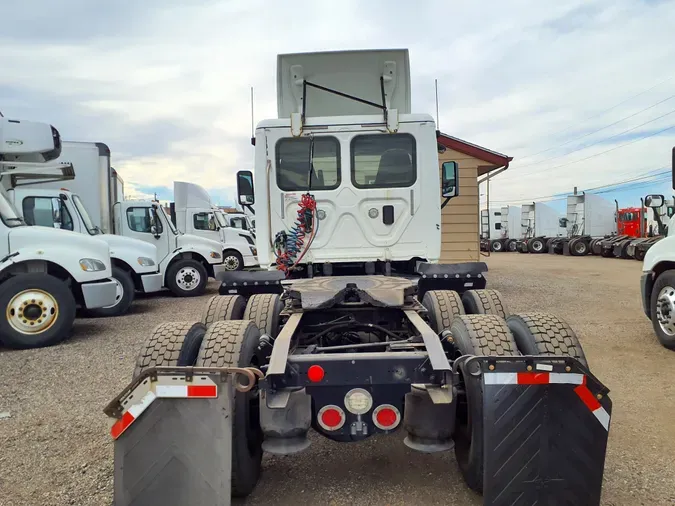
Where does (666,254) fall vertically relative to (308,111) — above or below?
below

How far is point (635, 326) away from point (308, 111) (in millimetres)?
6001

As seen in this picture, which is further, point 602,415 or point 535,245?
point 535,245

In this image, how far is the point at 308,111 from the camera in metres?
6.48

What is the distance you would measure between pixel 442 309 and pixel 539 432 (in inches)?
67.6

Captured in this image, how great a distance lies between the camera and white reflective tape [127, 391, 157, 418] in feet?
8.14

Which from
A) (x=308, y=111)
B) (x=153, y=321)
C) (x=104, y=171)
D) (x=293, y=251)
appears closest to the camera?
(x=293, y=251)

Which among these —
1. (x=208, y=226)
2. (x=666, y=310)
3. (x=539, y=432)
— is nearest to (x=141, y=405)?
(x=539, y=432)

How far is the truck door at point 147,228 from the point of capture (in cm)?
1302

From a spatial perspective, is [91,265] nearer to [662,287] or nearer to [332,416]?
[332,416]

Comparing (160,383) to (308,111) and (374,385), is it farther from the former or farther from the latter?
(308,111)

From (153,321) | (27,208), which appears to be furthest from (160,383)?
(27,208)

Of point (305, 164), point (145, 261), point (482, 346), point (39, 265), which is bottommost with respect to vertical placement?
point (482, 346)

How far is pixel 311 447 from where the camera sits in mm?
3867

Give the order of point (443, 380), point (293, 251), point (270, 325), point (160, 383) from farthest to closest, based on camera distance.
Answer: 1. point (293, 251)
2. point (270, 325)
3. point (443, 380)
4. point (160, 383)
